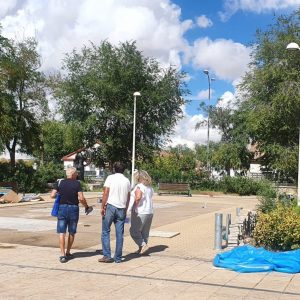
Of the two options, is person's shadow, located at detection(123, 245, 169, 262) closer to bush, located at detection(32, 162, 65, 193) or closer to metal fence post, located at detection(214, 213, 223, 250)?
metal fence post, located at detection(214, 213, 223, 250)

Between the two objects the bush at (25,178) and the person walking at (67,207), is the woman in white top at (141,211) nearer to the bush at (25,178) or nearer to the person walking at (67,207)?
the person walking at (67,207)

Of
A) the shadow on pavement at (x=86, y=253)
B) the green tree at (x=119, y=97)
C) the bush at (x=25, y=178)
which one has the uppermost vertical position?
the green tree at (x=119, y=97)

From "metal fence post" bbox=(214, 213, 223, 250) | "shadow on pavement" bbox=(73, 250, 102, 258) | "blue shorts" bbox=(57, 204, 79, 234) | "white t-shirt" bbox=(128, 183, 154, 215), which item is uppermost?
"white t-shirt" bbox=(128, 183, 154, 215)

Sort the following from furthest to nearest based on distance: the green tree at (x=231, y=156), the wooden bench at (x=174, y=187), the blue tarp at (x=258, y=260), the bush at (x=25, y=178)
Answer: the green tree at (x=231, y=156)
the wooden bench at (x=174, y=187)
the bush at (x=25, y=178)
the blue tarp at (x=258, y=260)

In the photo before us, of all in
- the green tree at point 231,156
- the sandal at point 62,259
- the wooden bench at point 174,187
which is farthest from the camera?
Answer: the green tree at point 231,156

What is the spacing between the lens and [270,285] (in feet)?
22.9

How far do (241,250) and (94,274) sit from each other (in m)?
2.69

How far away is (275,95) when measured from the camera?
1270 inches

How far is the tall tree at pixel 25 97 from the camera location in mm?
35562

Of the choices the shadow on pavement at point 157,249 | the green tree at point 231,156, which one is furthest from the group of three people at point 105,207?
the green tree at point 231,156

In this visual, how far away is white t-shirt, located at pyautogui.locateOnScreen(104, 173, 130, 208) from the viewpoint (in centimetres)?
851

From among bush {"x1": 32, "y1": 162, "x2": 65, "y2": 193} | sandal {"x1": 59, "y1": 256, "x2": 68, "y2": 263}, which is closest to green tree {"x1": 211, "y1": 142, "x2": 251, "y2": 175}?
bush {"x1": 32, "y1": 162, "x2": 65, "y2": 193}

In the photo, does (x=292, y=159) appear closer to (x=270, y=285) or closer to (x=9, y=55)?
(x=9, y=55)

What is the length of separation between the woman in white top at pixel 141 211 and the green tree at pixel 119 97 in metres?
31.7
